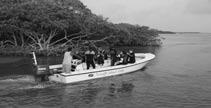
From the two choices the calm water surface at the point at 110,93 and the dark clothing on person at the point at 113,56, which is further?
the dark clothing on person at the point at 113,56

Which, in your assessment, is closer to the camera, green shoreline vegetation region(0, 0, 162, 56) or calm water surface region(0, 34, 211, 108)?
calm water surface region(0, 34, 211, 108)

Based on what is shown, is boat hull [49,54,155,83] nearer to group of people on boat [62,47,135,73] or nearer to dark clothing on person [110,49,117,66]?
group of people on boat [62,47,135,73]

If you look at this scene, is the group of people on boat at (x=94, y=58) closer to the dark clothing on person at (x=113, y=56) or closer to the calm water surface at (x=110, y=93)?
the dark clothing on person at (x=113, y=56)

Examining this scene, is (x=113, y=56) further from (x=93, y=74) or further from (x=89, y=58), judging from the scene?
(x=93, y=74)

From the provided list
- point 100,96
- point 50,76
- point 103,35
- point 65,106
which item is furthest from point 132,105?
point 103,35

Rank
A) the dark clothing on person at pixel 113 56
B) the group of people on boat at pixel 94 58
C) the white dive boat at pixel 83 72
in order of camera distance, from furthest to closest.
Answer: the dark clothing on person at pixel 113 56 → the group of people on boat at pixel 94 58 → the white dive boat at pixel 83 72

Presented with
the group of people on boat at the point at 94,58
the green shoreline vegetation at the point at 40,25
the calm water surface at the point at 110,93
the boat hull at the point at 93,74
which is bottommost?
the calm water surface at the point at 110,93

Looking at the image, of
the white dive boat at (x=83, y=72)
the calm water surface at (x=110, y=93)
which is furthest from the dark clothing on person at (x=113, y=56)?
the calm water surface at (x=110, y=93)

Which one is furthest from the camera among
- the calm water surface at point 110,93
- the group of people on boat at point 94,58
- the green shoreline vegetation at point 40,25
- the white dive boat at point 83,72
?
the green shoreline vegetation at point 40,25

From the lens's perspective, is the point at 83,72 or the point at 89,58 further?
the point at 89,58

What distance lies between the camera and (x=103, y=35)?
33031mm

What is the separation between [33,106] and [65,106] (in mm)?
1154

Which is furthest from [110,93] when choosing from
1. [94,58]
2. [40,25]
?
[40,25]

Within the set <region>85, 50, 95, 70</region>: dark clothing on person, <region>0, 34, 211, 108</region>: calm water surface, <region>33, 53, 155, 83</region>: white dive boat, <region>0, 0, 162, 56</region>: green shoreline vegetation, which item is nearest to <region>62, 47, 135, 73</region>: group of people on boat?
<region>85, 50, 95, 70</region>: dark clothing on person
